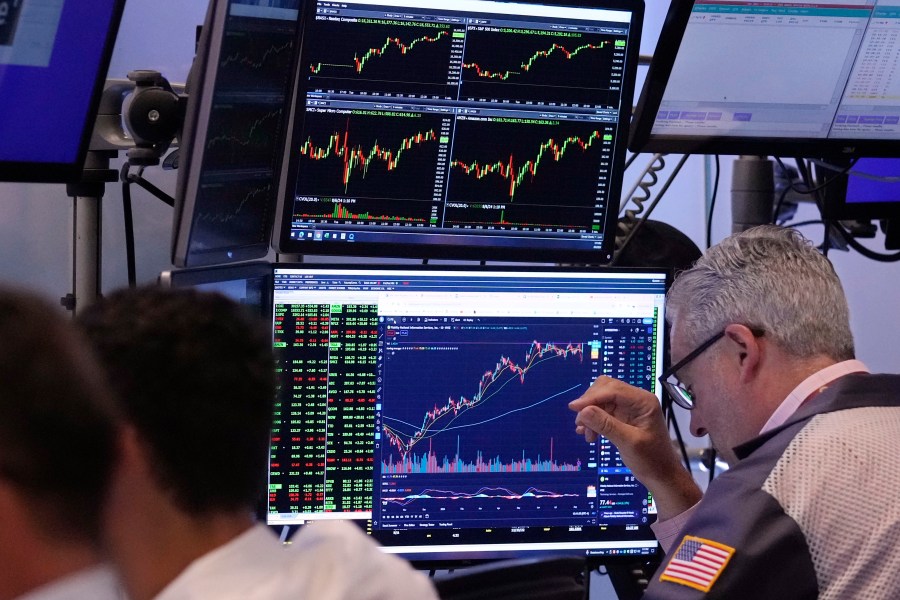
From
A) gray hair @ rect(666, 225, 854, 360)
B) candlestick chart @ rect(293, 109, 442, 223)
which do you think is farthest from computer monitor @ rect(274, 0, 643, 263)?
gray hair @ rect(666, 225, 854, 360)

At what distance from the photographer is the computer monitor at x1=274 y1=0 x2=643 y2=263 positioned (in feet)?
5.93

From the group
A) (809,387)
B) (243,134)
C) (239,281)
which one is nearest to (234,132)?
(243,134)

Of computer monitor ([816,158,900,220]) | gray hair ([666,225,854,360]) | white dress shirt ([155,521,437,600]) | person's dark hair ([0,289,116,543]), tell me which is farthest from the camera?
computer monitor ([816,158,900,220])

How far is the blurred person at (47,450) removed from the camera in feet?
2.44

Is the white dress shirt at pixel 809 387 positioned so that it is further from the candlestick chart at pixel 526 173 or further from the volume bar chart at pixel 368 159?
the volume bar chart at pixel 368 159

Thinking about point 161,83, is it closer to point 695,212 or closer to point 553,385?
point 553,385

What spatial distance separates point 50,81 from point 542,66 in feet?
2.56

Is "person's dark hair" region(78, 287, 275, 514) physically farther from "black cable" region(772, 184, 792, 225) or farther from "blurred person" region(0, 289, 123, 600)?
"black cable" region(772, 184, 792, 225)

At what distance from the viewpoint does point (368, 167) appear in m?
1.84

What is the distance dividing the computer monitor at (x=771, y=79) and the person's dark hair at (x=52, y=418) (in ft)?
4.31

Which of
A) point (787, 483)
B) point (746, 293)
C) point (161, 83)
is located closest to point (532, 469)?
point (746, 293)

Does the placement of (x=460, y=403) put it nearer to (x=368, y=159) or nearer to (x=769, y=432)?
(x=368, y=159)

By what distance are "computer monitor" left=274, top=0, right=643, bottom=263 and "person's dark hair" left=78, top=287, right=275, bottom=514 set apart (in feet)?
2.97

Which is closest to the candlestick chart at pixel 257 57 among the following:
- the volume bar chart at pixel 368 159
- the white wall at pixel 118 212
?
the volume bar chart at pixel 368 159
